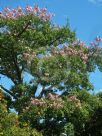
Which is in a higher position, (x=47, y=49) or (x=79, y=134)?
(x=47, y=49)

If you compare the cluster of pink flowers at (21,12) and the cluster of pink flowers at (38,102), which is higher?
the cluster of pink flowers at (21,12)

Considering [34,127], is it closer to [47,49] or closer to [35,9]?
[47,49]

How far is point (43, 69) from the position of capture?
22391mm

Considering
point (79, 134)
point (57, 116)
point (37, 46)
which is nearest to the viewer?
point (57, 116)

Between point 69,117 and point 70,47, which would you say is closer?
point 69,117

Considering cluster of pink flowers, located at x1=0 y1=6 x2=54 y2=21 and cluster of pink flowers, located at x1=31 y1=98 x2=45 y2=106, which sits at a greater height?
cluster of pink flowers, located at x1=0 y1=6 x2=54 y2=21

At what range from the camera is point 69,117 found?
22.4m

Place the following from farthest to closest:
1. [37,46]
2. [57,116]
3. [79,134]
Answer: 1. [79,134]
2. [37,46]
3. [57,116]

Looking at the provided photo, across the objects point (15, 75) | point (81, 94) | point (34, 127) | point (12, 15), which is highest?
point (12, 15)

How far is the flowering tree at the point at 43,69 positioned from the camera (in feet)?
71.9

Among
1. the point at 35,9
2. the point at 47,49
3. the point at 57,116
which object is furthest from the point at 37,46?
the point at 57,116

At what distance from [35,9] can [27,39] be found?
1.58m

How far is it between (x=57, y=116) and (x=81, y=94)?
1.90 meters

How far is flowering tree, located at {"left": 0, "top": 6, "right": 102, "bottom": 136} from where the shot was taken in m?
21.9
